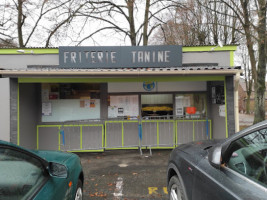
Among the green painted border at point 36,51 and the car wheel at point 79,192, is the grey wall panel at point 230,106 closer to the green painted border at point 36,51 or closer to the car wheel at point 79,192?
the car wheel at point 79,192

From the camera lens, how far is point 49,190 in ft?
6.36

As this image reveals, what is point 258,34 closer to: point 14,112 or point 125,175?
point 125,175

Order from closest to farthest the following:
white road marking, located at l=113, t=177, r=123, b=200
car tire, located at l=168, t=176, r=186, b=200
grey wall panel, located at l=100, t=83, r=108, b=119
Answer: car tire, located at l=168, t=176, r=186, b=200
white road marking, located at l=113, t=177, r=123, b=200
grey wall panel, located at l=100, t=83, r=108, b=119

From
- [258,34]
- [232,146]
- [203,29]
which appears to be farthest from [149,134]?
[203,29]

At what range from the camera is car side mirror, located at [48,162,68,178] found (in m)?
2.16

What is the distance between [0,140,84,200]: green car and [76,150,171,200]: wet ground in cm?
167

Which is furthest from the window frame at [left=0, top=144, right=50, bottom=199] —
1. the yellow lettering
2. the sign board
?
the sign board

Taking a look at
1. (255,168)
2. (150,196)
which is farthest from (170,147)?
(255,168)

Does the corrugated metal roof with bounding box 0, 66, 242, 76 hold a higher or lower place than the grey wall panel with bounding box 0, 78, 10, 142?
higher

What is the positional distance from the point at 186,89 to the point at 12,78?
18.2ft

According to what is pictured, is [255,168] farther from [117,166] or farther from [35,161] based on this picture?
[117,166]

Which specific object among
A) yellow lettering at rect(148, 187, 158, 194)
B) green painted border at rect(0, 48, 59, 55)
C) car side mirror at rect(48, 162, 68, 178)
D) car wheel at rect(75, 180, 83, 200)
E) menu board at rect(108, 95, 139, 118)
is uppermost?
green painted border at rect(0, 48, 59, 55)

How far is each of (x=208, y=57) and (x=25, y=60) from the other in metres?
6.72

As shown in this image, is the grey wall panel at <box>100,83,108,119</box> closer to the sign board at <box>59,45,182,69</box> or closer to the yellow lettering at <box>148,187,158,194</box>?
the sign board at <box>59,45,182,69</box>
